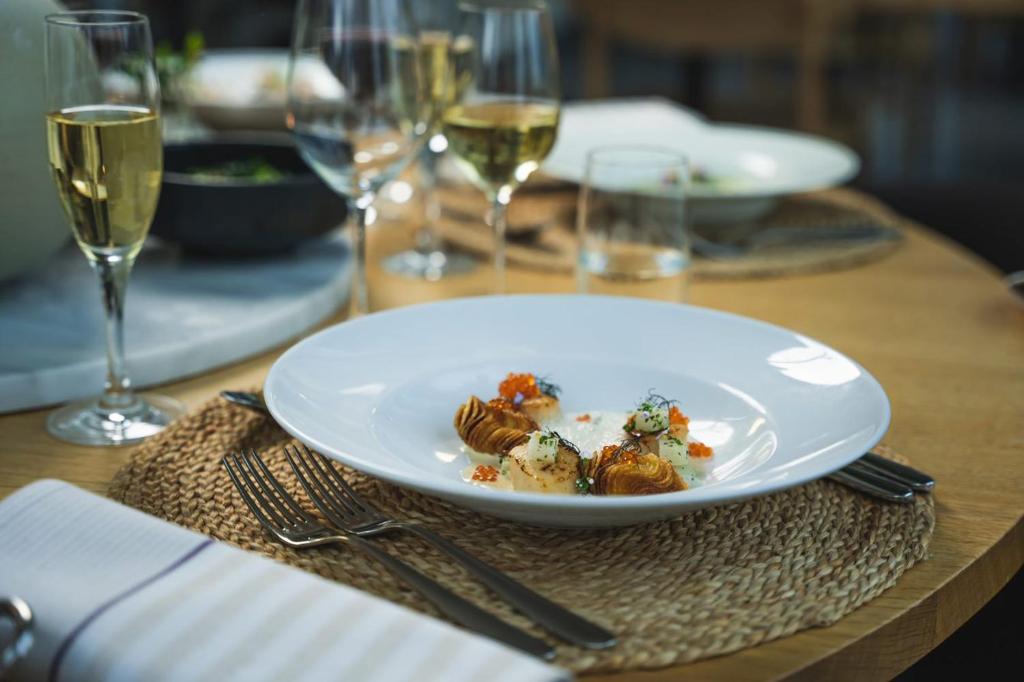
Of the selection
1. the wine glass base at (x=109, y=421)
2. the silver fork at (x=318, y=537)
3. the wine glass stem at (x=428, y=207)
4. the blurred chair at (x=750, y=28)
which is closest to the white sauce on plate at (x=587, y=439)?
the silver fork at (x=318, y=537)

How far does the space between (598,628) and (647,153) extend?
2.21 feet

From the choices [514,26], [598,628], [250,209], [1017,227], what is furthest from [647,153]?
[1017,227]

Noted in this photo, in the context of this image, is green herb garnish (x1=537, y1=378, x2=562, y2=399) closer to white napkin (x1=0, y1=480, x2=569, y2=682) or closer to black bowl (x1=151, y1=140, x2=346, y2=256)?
white napkin (x1=0, y1=480, x2=569, y2=682)

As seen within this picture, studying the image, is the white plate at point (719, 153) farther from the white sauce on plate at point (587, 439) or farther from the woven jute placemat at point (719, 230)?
the white sauce on plate at point (587, 439)

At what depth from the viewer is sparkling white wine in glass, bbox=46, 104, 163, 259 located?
2.87 ft

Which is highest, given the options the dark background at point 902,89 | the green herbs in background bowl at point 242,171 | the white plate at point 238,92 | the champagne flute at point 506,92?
the champagne flute at point 506,92

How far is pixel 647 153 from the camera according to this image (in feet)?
3.95

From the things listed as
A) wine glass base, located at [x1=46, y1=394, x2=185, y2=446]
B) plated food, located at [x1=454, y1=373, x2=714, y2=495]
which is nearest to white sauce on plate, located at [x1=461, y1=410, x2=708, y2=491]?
plated food, located at [x1=454, y1=373, x2=714, y2=495]

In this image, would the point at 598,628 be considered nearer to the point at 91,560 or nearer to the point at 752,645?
the point at 752,645

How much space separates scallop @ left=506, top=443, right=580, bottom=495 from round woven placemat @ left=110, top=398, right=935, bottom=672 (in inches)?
1.6

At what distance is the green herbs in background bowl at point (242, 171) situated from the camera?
1435mm

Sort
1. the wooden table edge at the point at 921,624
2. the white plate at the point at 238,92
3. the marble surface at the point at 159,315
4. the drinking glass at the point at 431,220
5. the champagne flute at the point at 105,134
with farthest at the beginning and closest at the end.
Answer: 1. the white plate at the point at 238,92
2. the drinking glass at the point at 431,220
3. the marble surface at the point at 159,315
4. the champagne flute at the point at 105,134
5. the wooden table edge at the point at 921,624

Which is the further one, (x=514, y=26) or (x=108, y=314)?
(x=514, y=26)

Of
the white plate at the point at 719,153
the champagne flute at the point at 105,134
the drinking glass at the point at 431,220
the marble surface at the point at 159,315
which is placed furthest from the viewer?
the white plate at the point at 719,153
